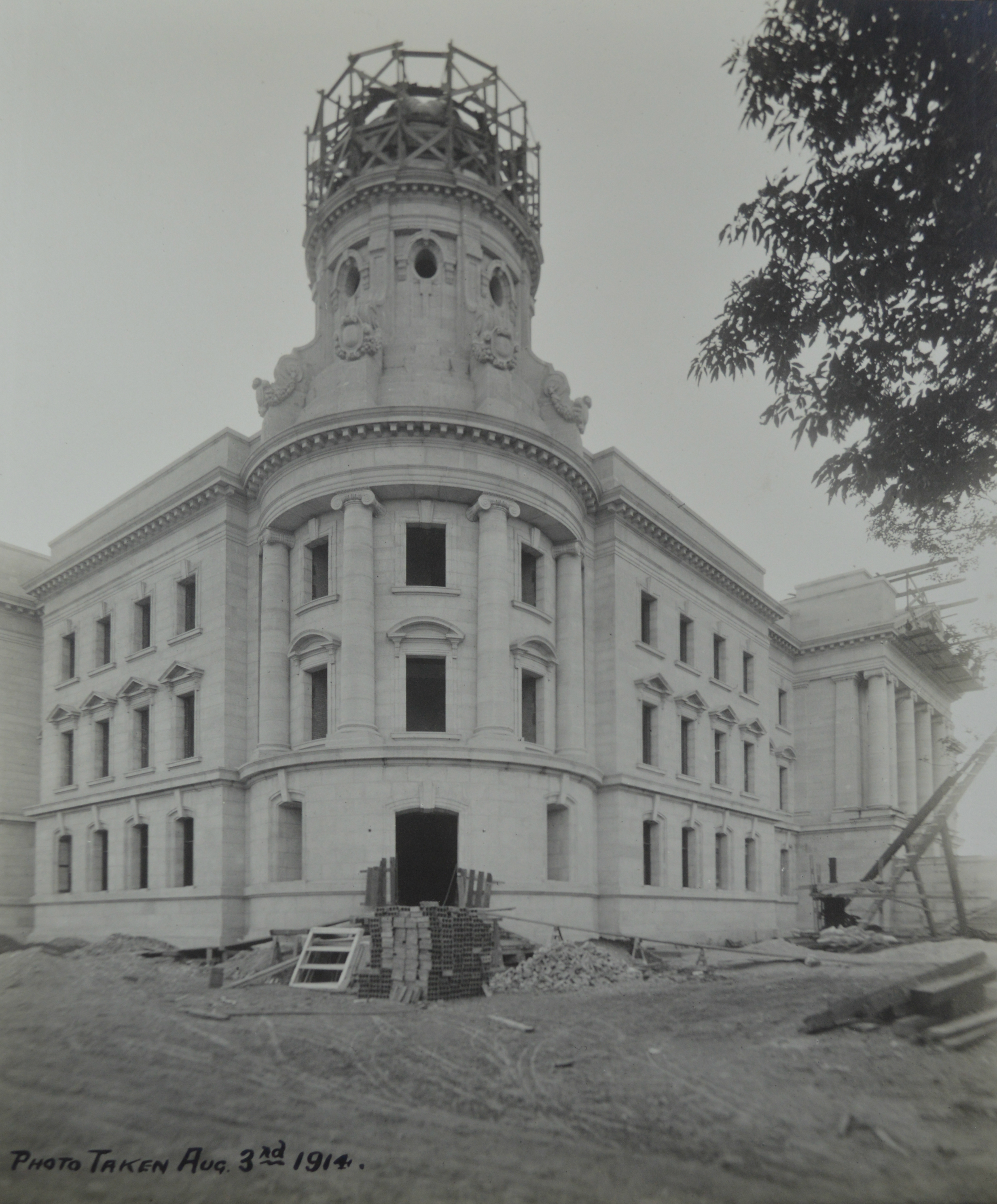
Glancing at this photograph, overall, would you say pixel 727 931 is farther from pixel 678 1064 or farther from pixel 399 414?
pixel 678 1064

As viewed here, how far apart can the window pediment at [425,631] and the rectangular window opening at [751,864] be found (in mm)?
17087

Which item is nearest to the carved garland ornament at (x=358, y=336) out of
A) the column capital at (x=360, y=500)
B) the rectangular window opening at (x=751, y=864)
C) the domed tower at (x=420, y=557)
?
the domed tower at (x=420, y=557)

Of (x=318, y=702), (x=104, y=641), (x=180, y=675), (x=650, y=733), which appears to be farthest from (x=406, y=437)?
(x=104, y=641)

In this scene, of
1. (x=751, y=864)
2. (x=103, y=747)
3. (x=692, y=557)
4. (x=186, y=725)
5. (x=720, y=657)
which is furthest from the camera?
(x=751, y=864)

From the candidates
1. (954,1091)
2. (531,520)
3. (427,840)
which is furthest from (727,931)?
(954,1091)

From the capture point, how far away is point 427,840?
94.4ft

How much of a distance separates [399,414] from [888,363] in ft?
49.0

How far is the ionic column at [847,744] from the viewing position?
1641 inches

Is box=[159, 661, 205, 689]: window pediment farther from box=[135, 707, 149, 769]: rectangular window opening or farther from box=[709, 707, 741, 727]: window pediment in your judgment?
box=[709, 707, 741, 727]: window pediment

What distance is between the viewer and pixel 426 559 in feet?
92.1

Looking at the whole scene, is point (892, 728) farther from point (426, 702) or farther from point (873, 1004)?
point (873, 1004)

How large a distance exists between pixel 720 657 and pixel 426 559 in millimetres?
13573

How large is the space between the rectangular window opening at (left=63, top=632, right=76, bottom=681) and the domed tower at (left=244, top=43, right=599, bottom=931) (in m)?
10.3

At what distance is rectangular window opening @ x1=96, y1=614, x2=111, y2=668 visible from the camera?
33344mm
